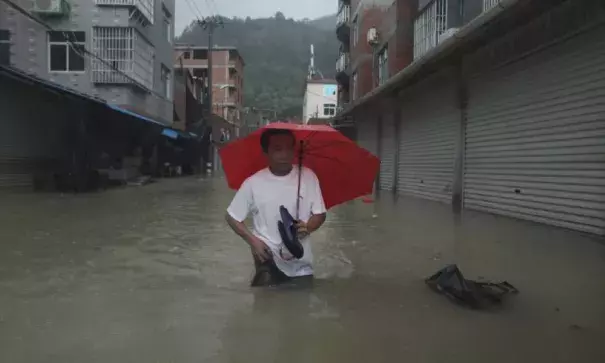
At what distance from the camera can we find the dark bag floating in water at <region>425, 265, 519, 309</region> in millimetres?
4207

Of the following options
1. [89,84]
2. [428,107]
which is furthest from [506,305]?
[89,84]

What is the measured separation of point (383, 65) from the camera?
25969mm

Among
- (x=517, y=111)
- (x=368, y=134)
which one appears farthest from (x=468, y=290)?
(x=368, y=134)

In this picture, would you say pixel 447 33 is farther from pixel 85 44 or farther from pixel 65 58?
pixel 65 58

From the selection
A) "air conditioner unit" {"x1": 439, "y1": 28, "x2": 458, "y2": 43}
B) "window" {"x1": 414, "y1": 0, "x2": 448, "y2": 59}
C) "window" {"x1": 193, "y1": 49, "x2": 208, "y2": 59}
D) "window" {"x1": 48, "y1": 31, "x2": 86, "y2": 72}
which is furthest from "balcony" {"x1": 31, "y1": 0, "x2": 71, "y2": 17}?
"window" {"x1": 193, "y1": 49, "x2": 208, "y2": 59}

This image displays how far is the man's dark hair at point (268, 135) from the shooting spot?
4.19m

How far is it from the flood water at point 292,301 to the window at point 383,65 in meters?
17.0

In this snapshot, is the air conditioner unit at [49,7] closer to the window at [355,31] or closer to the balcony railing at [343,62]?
the window at [355,31]

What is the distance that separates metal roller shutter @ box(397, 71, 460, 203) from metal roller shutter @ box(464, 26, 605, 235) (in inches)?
73.5

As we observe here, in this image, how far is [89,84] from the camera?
23906mm

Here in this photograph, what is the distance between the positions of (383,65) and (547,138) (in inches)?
692

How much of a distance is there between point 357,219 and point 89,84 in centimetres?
1696

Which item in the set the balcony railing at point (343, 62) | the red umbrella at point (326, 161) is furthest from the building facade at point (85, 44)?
the red umbrella at point (326, 161)

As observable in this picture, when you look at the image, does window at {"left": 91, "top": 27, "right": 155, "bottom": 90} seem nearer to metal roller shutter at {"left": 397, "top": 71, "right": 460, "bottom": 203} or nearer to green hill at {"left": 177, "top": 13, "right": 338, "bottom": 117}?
metal roller shutter at {"left": 397, "top": 71, "right": 460, "bottom": 203}
